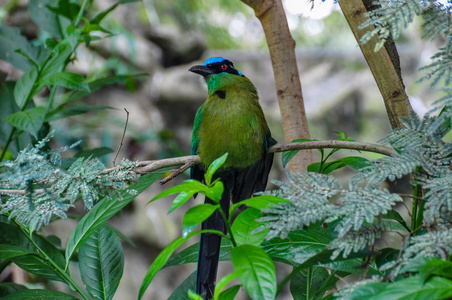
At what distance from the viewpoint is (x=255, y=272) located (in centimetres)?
66

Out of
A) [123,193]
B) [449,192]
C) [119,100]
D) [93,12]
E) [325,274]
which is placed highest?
[93,12]

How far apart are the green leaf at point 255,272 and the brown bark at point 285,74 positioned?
35.7 inches

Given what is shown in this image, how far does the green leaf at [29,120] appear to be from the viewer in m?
1.30

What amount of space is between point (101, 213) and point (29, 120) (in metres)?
0.45

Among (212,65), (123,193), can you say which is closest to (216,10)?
(212,65)

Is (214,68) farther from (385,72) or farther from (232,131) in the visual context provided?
(385,72)

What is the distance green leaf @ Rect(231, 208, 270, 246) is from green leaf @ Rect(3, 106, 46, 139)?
800 mm

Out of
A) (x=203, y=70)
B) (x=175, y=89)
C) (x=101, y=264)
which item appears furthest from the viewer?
(x=175, y=89)

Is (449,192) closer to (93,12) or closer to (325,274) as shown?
(325,274)

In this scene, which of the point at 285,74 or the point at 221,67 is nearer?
the point at 285,74

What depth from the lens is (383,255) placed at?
78 cm

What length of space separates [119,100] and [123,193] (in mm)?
4897

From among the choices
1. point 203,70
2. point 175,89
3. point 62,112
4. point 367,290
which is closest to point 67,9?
point 62,112

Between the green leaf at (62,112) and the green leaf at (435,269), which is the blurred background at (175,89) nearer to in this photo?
the green leaf at (62,112)
